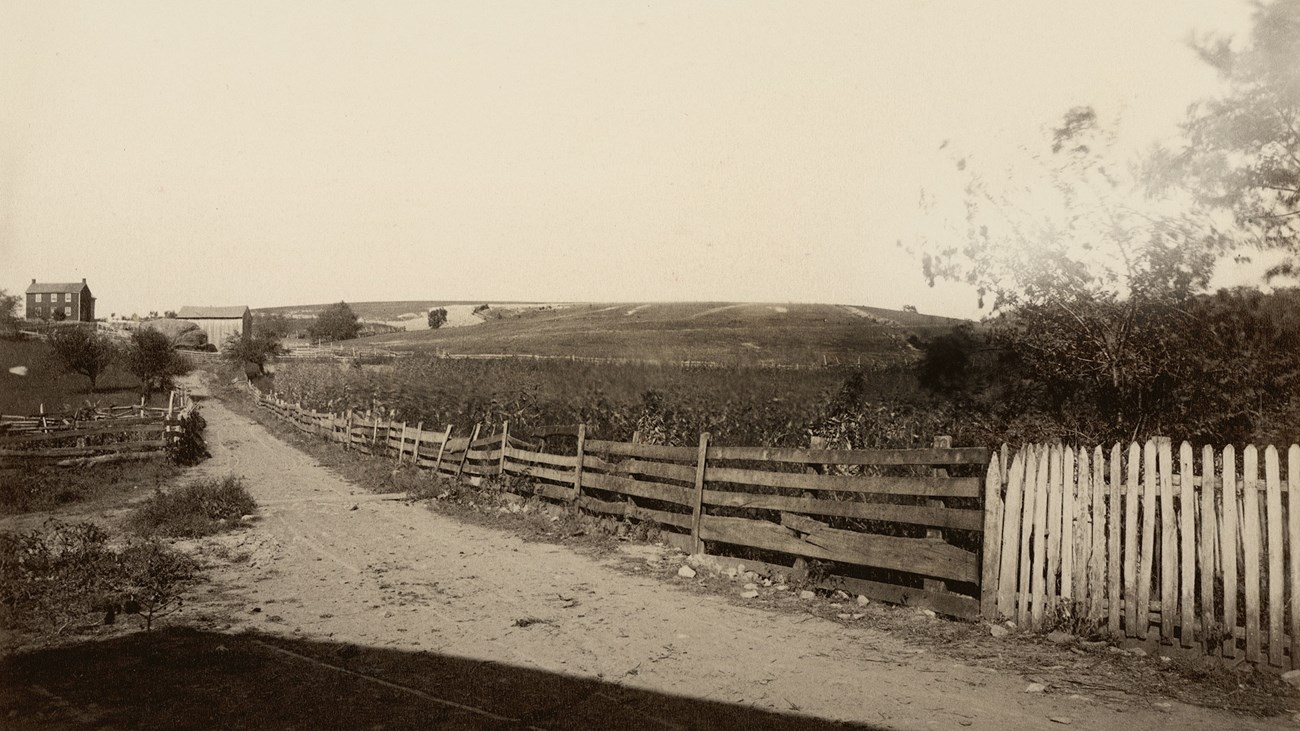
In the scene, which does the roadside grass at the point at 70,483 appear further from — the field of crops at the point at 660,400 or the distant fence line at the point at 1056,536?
the distant fence line at the point at 1056,536

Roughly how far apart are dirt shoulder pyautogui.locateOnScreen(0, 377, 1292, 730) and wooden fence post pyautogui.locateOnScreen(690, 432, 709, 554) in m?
0.38

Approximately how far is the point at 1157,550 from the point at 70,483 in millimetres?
19128

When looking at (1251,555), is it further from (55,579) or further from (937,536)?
(55,579)

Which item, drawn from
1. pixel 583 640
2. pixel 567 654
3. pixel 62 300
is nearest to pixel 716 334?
pixel 583 640

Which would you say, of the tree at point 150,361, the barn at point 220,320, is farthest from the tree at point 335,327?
the tree at point 150,361

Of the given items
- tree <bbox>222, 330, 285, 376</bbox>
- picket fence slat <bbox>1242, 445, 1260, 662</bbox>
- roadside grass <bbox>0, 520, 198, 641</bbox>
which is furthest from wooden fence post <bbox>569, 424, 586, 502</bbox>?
tree <bbox>222, 330, 285, 376</bbox>

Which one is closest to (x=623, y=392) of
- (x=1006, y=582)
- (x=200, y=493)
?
(x=200, y=493)

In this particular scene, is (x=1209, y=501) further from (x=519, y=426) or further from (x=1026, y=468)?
(x=519, y=426)

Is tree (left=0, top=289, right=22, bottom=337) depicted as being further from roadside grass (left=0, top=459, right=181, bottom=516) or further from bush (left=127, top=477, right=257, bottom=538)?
bush (left=127, top=477, right=257, bottom=538)

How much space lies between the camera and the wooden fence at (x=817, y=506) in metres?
6.42

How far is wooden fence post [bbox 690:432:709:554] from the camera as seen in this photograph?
8.77 m

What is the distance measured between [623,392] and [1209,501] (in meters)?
18.8

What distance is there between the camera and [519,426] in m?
18.3

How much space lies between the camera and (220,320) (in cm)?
10912
